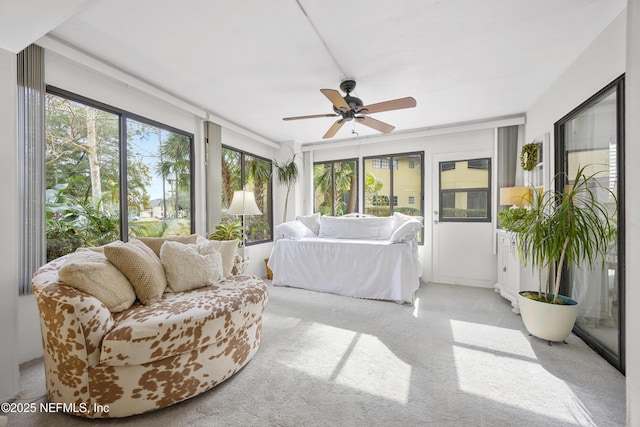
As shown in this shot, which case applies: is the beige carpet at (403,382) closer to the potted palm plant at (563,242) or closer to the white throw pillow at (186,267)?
the potted palm plant at (563,242)

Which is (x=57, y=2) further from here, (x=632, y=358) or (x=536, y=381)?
(x=536, y=381)

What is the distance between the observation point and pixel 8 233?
1.63m

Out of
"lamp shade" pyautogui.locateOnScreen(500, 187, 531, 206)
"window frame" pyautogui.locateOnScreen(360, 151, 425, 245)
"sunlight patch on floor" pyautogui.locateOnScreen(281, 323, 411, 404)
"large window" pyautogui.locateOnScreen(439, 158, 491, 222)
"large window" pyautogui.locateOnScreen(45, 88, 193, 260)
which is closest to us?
"sunlight patch on floor" pyautogui.locateOnScreen(281, 323, 411, 404)

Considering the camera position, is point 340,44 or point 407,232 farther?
point 407,232

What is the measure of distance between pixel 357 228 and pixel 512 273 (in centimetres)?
211

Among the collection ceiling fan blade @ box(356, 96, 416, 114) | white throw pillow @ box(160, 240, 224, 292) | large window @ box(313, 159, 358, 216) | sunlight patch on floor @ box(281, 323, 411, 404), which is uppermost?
ceiling fan blade @ box(356, 96, 416, 114)

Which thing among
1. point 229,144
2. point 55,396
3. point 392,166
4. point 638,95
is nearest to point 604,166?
point 638,95

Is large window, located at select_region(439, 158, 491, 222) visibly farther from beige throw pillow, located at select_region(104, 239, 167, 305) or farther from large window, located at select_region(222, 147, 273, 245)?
beige throw pillow, located at select_region(104, 239, 167, 305)

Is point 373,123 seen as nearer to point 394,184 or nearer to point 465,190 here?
point 394,184

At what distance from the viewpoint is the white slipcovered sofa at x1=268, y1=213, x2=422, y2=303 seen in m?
3.40

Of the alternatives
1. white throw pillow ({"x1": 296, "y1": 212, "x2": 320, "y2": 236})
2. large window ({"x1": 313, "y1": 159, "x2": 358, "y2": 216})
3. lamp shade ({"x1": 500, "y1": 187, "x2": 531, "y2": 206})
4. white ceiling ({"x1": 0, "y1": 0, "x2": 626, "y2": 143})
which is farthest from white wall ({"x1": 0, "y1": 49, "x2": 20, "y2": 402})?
lamp shade ({"x1": 500, "y1": 187, "x2": 531, "y2": 206})

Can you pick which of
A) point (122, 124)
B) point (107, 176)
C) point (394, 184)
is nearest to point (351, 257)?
point (394, 184)

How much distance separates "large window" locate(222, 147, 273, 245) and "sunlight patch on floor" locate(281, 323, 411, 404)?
2.66 m

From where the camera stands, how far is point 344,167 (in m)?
5.28
